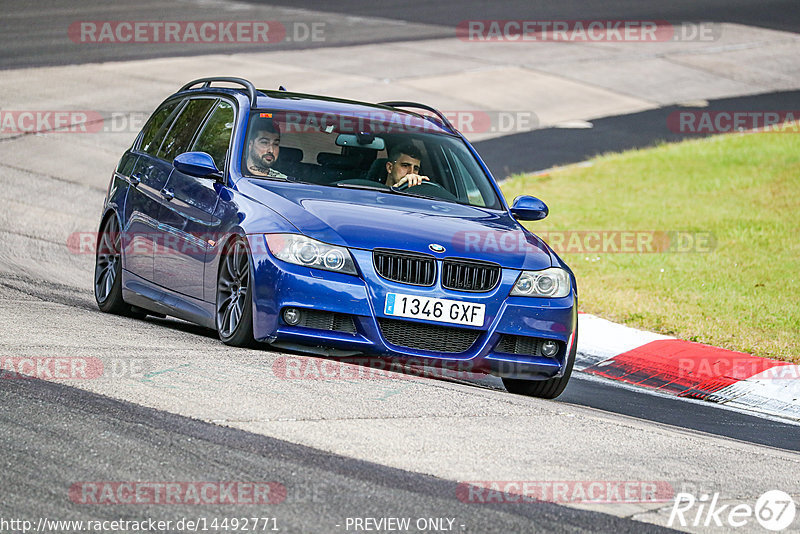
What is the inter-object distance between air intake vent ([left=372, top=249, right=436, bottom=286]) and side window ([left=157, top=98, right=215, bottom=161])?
2520mm

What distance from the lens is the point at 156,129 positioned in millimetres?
10305

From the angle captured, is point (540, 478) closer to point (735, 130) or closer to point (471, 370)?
point (471, 370)

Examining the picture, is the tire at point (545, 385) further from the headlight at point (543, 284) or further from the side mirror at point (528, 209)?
the side mirror at point (528, 209)

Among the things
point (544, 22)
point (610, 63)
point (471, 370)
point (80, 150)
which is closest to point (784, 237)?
point (471, 370)

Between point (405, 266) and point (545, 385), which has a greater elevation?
point (405, 266)

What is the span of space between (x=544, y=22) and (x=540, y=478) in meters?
30.7

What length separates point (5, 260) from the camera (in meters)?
11.9

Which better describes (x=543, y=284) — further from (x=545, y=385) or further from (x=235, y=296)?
(x=235, y=296)

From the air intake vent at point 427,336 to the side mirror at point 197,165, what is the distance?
1726 mm

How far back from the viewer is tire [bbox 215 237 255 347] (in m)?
7.73

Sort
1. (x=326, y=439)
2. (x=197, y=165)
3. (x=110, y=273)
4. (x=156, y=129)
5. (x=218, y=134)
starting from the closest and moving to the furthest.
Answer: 1. (x=326, y=439)
2. (x=197, y=165)
3. (x=218, y=134)
4. (x=110, y=273)
5. (x=156, y=129)

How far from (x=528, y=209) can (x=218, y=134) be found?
2.21 m

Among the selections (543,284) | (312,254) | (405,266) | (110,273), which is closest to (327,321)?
(312,254)

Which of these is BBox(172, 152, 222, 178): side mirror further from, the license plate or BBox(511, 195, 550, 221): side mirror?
BBox(511, 195, 550, 221): side mirror
